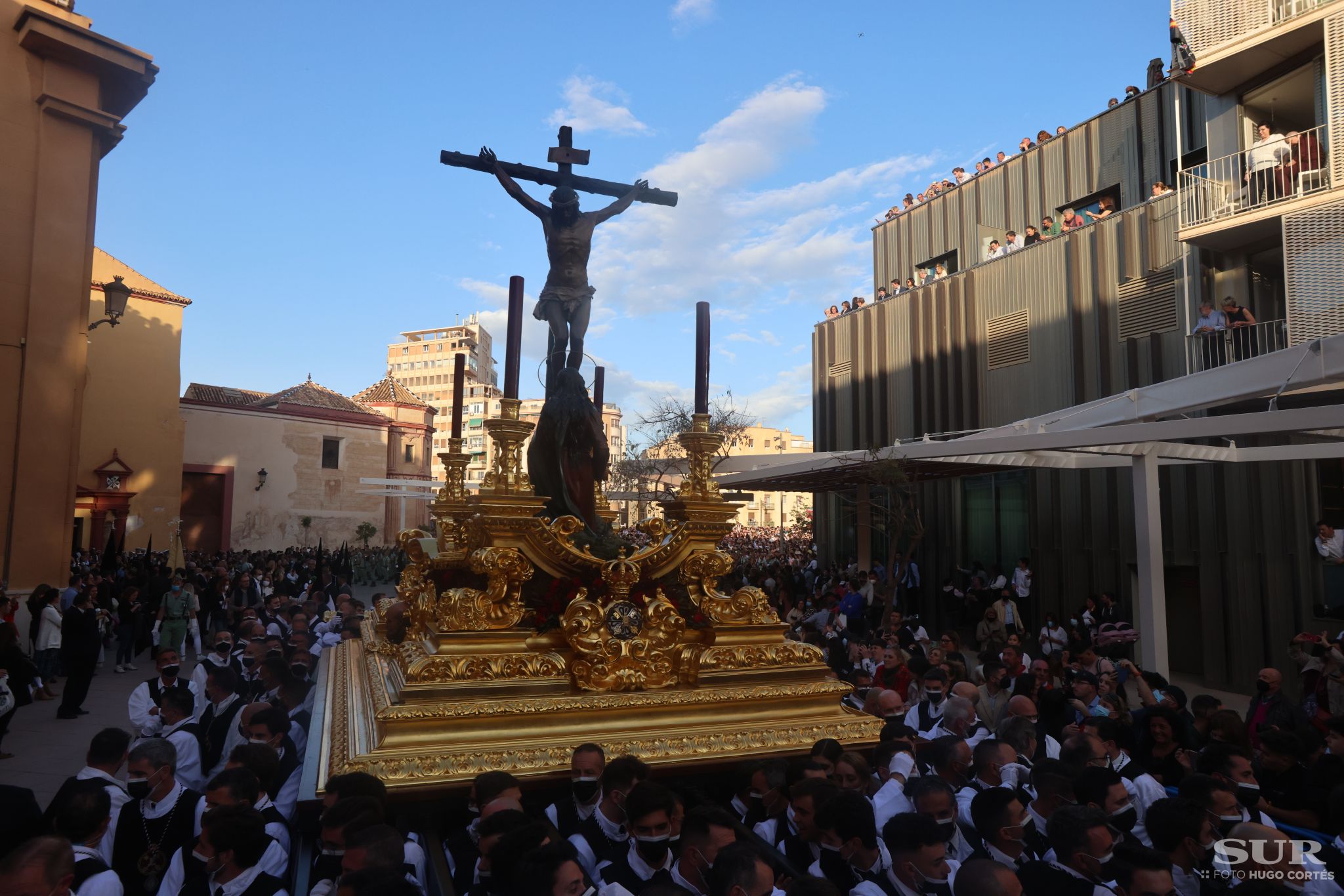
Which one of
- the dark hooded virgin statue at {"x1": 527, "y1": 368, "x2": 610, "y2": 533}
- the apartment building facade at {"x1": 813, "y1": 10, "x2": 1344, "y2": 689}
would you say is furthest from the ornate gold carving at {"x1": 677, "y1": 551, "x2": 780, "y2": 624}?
the apartment building facade at {"x1": 813, "y1": 10, "x2": 1344, "y2": 689}

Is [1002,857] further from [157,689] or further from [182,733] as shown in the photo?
[157,689]

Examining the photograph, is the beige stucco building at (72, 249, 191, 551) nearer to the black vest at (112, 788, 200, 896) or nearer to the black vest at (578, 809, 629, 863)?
the black vest at (112, 788, 200, 896)

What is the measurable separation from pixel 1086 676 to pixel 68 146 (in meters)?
15.1

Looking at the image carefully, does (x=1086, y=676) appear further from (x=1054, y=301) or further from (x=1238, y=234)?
(x=1054, y=301)

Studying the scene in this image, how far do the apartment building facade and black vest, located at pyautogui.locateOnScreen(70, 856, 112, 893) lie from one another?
901 cm

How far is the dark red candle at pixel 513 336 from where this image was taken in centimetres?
434

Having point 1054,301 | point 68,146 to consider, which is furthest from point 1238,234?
point 68,146

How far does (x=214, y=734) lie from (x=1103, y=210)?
1666 centimetres

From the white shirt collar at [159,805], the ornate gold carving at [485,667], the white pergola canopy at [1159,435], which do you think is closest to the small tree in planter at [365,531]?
the white pergola canopy at [1159,435]

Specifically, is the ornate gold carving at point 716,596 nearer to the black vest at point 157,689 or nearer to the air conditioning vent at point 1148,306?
the black vest at point 157,689

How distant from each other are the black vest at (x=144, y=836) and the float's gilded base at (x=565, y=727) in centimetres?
58

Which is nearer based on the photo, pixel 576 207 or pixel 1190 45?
pixel 576 207

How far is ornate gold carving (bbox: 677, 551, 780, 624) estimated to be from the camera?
15.3ft

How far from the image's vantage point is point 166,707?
4.92 meters
